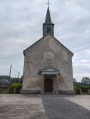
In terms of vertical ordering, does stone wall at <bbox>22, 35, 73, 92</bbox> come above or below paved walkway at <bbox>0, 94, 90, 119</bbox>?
above

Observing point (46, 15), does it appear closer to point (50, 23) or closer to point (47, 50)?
point (50, 23)

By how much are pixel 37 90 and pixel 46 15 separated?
16.9 meters

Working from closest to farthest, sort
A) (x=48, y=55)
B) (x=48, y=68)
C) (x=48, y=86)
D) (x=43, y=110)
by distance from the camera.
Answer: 1. (x=43, y=110)
2. (x=48, y=68)
3. (x=48, y=86)
4. (x=48, y=55)

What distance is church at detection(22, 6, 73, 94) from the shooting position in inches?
884

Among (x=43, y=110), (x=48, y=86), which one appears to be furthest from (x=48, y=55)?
(x=43, y=110)

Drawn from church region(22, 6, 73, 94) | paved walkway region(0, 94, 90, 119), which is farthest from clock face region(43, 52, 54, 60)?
paved walkway region(0, 94, 90, 119)

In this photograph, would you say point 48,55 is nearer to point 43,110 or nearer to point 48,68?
point 48,68

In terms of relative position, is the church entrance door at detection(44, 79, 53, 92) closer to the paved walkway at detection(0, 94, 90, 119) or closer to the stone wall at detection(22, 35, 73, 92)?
the stone wall at detection(22, 35, 73, 92)

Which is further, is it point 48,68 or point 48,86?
point 48,86

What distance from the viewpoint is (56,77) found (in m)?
22.2

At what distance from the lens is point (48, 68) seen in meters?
21.8

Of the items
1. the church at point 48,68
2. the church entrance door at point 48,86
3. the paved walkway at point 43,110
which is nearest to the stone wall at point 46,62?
the church at point 48,68

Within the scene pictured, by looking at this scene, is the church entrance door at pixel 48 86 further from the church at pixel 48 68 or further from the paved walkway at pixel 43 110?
the paved walkway at pixel 43 110

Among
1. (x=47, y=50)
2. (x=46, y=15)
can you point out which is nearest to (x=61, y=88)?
(x=47, y=50)
